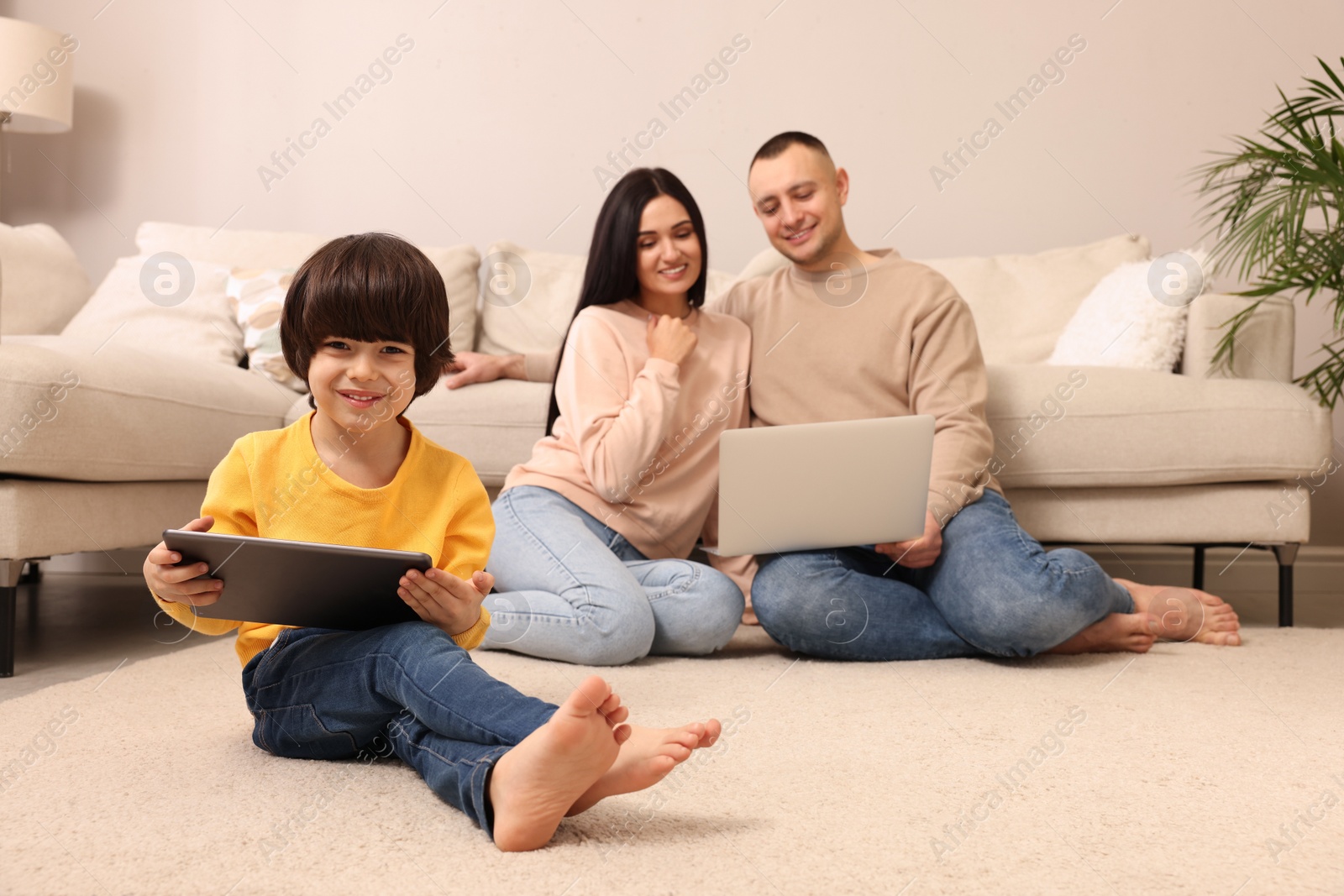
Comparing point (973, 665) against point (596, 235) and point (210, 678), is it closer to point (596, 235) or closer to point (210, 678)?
point (596, 235)

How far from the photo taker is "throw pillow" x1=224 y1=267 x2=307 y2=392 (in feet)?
7.52

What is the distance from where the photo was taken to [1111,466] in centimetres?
192

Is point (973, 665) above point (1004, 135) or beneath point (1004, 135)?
beneath

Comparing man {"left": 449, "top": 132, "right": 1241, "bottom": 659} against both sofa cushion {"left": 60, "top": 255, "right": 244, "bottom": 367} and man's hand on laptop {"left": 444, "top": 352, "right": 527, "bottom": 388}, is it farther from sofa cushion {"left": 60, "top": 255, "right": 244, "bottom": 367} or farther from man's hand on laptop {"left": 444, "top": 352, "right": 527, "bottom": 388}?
sofa cushion {"left": 60, "top": 255, "right": 244, "bottom": 367}

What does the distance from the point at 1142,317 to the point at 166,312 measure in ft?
7.16

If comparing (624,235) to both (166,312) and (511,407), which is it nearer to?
(511,407)

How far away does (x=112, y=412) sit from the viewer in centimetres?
153

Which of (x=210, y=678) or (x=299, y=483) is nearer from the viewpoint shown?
(x=299, y=483)

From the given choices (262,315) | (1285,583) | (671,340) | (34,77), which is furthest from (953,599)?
(34,77)

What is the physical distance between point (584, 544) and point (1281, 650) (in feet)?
3.83

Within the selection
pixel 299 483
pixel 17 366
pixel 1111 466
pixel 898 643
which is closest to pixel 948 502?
pixel 898 643

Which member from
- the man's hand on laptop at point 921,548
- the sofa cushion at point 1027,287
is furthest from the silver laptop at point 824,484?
the sofa cushion at point 1027,287

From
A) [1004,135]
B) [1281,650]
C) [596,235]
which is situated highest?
[1004,135]

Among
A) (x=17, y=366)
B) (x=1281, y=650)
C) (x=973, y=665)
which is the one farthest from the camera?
(x=1281, y=650)
